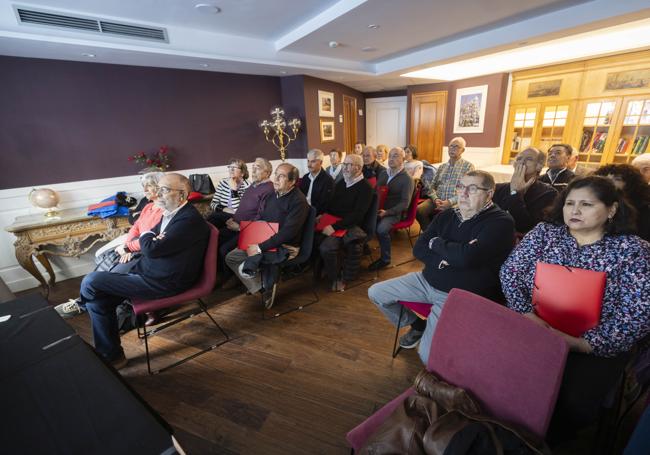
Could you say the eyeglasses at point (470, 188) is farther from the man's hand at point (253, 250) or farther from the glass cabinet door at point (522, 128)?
the glass cabinet door at point (522, 128)

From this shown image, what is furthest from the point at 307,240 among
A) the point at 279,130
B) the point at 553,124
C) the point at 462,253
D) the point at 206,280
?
the point at 553,124

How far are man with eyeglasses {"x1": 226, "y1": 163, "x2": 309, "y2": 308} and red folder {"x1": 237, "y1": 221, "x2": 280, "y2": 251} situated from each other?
2.1 inches

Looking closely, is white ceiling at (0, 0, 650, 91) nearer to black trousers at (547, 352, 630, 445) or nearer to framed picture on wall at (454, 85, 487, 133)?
framed picture on wall at (454, 85, 487, 133)

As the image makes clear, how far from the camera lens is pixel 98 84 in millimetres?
3418

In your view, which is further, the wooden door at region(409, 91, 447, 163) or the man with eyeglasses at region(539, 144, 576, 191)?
the wooden door at region(409, 91, 447, 163)

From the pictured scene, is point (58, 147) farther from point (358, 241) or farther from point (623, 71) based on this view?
point (623, 71)

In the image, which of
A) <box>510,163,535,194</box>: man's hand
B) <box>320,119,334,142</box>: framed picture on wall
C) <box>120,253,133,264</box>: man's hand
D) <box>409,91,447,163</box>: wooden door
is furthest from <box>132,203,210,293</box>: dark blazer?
<box>409,91,447,163</box>: wooden door

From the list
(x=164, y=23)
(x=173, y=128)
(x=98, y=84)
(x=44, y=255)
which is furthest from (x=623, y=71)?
(x=44, y=255)

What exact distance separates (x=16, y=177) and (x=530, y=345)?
4732mm

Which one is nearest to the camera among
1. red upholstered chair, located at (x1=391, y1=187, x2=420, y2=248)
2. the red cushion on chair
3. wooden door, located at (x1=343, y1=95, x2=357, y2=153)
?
the red cushion on chair

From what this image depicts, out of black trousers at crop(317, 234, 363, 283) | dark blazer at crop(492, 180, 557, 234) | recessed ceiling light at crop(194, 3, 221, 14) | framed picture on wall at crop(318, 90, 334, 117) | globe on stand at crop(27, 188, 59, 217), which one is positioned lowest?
black trousers at crop(317, 234, 363, 283)

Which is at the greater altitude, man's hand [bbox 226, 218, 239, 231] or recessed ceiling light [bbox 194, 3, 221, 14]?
recessed ceiling light [bbox 194, 3, 221, 14]

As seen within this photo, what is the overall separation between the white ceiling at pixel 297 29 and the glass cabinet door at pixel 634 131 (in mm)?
2065

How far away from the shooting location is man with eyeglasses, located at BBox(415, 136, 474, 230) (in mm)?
3664
